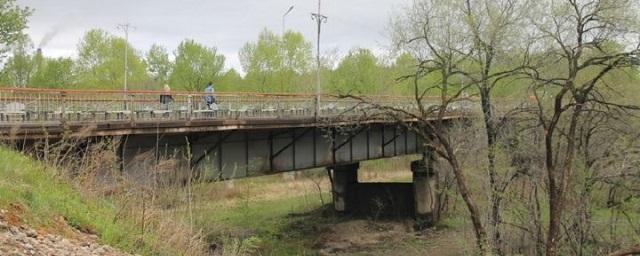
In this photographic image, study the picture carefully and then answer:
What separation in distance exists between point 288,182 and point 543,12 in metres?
28.1

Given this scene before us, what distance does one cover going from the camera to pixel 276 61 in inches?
2089

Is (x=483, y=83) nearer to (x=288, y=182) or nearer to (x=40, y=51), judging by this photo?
(x=288, y=182)

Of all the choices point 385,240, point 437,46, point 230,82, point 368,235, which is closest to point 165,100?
point 437,46

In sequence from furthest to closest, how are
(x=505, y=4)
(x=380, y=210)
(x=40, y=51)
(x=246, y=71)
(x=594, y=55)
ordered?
(x=40, y=51) < (x=246, y=71) < (x=380, y=210) < (x=505, y=4) < (x=594, y=55)

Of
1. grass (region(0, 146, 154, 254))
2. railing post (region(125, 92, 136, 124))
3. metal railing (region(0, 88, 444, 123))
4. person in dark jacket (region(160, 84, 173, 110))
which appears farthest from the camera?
person in dark jacket (region(160, 84, 173, 110))

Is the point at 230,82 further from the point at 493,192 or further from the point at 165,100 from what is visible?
the point at 493,192

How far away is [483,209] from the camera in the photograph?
70.0 feet

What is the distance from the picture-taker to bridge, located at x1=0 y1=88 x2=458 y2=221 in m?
13.2

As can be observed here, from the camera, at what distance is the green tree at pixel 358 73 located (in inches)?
2009

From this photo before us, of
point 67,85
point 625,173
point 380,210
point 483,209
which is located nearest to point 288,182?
point 380,210

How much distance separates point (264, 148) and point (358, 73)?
32624mm

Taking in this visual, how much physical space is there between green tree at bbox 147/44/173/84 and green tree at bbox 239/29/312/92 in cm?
800

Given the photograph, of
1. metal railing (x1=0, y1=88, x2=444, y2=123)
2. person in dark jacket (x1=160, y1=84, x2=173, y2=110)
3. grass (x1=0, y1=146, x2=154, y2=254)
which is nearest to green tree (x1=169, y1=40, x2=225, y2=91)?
metal railing (x1=0, y1=88, x2=444, y2=123)

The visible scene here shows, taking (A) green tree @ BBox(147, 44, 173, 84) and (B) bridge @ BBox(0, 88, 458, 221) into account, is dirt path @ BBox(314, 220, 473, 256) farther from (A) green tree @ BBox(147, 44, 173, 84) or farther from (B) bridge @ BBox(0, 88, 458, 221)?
(A) green tree @ BBox(147, 44, 173, 84)
